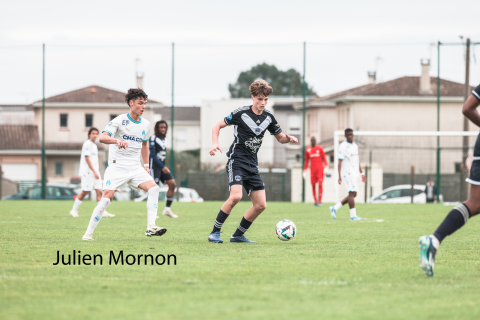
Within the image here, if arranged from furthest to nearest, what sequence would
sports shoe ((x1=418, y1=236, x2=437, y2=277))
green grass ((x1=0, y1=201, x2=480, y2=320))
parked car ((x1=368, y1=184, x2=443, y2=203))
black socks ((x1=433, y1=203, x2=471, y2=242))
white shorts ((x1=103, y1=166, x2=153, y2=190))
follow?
parked car ((x1=368, y1=184, x2=443, y2=203))
white shorts ((x1=103, y1=166, x2=153, y2=190))
black socks ((x1=433, y1=203, x2=471, y2=242))
sports shoe ((x1=418, y1=236, x2=437, y2=277))
green grass ((x1=0, y1=201, x2=480, y2=320))

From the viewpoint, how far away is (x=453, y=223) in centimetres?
554

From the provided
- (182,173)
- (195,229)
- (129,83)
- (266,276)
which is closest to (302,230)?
(195,229)

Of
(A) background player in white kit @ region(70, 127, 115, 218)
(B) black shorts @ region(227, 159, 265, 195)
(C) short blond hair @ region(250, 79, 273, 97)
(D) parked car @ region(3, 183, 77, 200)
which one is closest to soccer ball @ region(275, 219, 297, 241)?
(B) black shorts @ region(227, 159, 265, 195)

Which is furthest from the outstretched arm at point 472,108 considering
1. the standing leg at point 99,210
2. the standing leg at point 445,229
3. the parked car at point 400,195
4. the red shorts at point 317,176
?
the parked car at point 400,195

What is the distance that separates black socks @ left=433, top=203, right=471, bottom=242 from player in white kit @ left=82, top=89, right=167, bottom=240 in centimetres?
365

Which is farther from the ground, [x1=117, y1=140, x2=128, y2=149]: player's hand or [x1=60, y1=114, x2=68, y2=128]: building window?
[x1=60, y1=114, x2=68, y2=128]: building window

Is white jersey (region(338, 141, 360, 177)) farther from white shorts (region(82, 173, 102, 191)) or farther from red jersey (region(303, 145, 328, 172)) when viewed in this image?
red jersey (region(303, 145, 328, 172))

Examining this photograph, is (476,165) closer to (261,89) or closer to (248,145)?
(261,89)

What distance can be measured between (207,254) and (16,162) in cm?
2823

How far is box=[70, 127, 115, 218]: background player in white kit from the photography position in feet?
45.2

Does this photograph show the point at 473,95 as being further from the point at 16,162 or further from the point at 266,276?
the point at 16,162

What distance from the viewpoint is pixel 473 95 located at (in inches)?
219

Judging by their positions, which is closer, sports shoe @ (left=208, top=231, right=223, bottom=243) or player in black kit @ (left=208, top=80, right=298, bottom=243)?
player in black kit @ (left=208, top=80, right=298, bottom=243)

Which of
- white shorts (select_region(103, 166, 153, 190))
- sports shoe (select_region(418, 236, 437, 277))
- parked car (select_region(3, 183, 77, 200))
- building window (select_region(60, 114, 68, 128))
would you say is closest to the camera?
sports shoe (select_region(418, 236, 437, 277))
